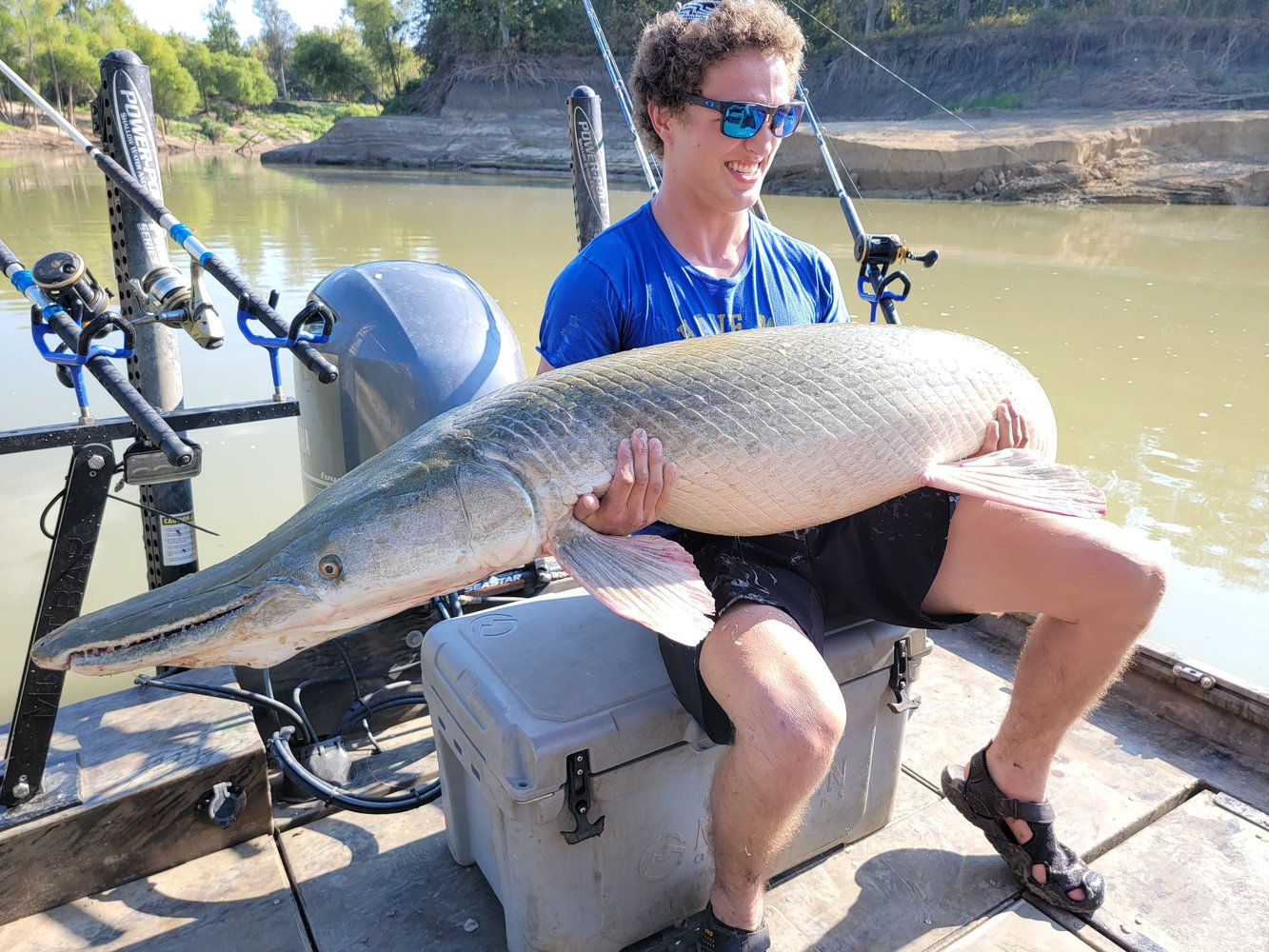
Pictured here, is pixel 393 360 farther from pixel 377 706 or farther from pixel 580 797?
pixel 580 797

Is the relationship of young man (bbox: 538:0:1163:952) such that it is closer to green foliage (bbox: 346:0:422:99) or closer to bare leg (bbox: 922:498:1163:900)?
bare leg (bbox: 922:498:1163:900)

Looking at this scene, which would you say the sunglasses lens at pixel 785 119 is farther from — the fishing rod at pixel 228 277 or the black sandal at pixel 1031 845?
the black sandal at pixel 1031 845

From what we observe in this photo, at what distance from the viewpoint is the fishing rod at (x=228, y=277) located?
2.29m

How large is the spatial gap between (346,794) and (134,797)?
51 cm

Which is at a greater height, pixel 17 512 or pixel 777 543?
pixel 777 543

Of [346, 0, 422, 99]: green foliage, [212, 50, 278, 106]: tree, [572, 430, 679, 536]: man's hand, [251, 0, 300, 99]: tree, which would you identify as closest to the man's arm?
[572, 430, 679, 536]: man's hand

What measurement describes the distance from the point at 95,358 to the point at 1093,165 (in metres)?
25.6

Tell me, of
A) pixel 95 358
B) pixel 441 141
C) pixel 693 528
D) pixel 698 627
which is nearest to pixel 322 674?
pixel 95 358

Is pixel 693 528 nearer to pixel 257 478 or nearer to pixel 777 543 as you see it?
pixel 777 543

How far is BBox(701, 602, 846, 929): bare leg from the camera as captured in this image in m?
1.71

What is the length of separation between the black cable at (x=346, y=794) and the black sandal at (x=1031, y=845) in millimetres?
1452

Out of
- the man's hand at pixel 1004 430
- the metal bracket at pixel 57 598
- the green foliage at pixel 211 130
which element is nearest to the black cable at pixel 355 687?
the metal bracket at pixel 57 598

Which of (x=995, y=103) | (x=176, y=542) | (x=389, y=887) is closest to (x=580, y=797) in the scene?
(x=389, y=887)

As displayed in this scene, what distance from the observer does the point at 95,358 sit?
188cm
